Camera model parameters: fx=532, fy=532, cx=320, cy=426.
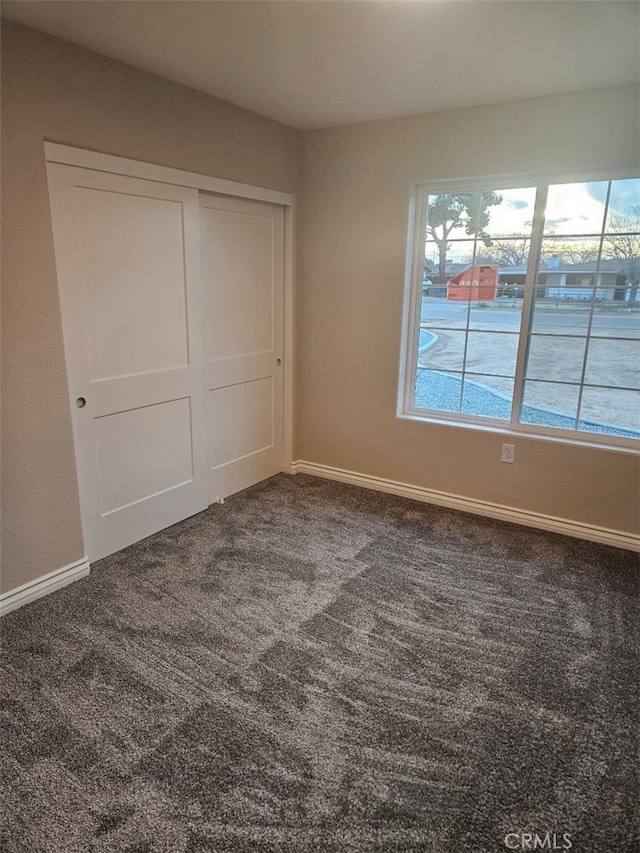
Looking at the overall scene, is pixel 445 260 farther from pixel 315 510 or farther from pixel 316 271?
pixel 315 510

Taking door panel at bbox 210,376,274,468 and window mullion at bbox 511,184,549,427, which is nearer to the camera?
window mullion at bbox 511,184,549,427

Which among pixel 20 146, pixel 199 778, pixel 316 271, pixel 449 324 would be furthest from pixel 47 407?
pixel 449 324

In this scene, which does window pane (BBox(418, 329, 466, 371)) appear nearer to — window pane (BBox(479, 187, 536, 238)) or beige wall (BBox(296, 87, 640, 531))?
beige wall (BBox(296, 87, 640, 531))

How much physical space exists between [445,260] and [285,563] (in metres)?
2.10

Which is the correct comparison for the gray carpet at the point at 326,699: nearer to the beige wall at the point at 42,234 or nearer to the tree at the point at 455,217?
the beige wall at the point at 42,234

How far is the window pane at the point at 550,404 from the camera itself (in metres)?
3.11

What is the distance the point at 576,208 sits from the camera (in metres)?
2.91

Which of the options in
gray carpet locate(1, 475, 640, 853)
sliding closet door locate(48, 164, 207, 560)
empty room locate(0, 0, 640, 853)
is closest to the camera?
gray carpet locate(1, 475, 640, 853)

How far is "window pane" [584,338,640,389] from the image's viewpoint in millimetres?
2879

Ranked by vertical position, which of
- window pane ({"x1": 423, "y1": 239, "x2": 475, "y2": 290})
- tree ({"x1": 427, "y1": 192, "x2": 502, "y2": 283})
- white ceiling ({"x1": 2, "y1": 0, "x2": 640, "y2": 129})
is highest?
white ceiling ({"x1": 2, "y1": 0, "x2": 640, "y2": 129})

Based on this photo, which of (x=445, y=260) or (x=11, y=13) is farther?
(x=445, y=260)

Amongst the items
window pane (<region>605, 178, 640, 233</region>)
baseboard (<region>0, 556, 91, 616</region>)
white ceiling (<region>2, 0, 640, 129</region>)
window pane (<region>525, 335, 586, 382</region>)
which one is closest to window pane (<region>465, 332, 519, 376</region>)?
window pane (<region>525, 335, 586, 382</region>)

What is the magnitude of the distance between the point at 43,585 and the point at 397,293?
2604 millimetres

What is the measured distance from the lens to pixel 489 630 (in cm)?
233
